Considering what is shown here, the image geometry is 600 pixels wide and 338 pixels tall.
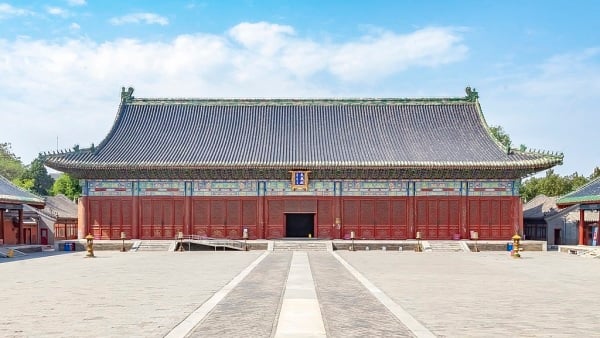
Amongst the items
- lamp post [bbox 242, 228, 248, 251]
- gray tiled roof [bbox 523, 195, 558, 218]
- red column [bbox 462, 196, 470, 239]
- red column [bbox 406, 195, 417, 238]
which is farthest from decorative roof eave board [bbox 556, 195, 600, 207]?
lamp post [bbox 242, 228, 248, 251]

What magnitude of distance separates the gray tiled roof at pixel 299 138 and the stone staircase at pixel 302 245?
5.06 meters

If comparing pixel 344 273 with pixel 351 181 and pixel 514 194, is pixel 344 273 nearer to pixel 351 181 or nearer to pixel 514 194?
pixel 351 181

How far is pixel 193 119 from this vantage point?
48281 millimetres

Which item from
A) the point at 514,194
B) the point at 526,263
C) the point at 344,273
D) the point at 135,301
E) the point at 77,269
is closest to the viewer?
the point at 135,301

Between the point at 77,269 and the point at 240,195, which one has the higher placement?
the point at 240,195

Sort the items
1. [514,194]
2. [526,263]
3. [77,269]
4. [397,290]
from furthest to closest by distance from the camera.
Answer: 1. [514,194]
2. [526,263]
3. [77,269]
4. [397,290]

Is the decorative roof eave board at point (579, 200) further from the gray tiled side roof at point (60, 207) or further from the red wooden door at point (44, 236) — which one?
the red wooden door at point (44, 236)

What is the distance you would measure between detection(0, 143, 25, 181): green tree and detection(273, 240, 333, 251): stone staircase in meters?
66.9

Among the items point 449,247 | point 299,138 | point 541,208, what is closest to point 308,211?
point 299,138

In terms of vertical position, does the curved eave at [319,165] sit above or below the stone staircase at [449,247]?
above

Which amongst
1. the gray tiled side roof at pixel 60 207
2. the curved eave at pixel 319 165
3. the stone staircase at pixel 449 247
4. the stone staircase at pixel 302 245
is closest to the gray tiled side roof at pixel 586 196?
the curved eave at pixel 319 165

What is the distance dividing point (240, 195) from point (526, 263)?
20168 mm

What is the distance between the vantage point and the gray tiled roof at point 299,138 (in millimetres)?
41438

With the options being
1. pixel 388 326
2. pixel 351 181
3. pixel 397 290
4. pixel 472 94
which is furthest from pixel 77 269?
pixel 472 94
